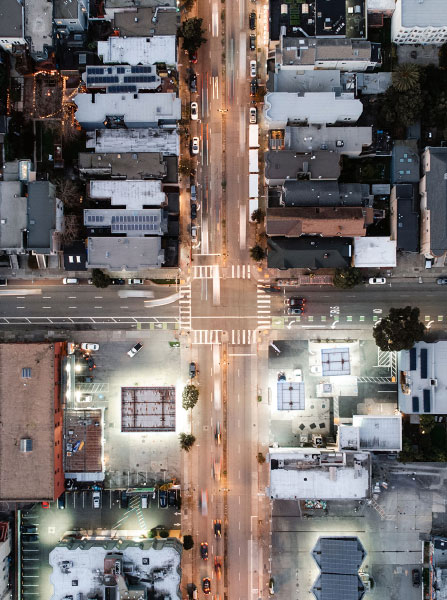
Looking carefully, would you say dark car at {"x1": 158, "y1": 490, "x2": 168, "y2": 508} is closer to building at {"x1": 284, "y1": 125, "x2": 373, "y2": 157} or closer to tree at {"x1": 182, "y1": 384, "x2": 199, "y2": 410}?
tree at {"x1": 182, "y1": 384, "x2": 199, "y2": 410}

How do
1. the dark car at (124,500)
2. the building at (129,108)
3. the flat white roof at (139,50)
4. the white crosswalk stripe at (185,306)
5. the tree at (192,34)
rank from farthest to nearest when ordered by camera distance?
the white crosswalk stripe at (185,306) → the dark car at (124,500) → the tree at (192,34) → the flat white roof at (139,50) → the building at (129,108)

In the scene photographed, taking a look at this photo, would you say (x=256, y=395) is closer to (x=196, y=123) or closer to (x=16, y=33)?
(x=196, y=123)

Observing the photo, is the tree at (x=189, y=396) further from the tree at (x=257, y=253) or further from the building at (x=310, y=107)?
the building at (x=310, y=107)

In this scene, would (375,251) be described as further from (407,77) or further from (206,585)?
(206,585)

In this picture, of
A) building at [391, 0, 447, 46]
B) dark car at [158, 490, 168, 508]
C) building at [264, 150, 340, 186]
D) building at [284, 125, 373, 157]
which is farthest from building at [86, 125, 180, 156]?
dark car at [158, 490, 168, 508]

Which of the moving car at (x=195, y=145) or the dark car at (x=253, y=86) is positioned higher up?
the dark car at (x=253, y=86)

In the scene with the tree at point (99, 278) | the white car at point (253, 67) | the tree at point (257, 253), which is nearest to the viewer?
the tree at point (257, 253)

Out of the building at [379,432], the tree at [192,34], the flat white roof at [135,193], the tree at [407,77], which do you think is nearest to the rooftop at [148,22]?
the tree at [192,34]
